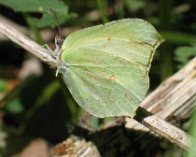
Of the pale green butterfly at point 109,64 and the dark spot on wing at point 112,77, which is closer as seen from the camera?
the pale green butterfly at point 109,64

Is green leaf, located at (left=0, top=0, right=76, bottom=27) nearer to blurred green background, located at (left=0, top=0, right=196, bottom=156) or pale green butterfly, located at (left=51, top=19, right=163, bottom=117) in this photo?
blurred green background, located at (left=0, top=0, right=196, bottom=156)

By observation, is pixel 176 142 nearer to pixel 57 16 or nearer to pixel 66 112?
pixel 57 16

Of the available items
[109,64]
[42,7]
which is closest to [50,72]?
[42,7]

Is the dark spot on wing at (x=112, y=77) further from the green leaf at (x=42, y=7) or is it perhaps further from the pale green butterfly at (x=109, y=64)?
the green leaf at (x=42, y=7)

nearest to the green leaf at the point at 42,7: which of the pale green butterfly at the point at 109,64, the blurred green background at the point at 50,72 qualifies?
the blurred green background at the point at 50,72

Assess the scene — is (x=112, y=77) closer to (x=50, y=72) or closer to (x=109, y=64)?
(x=109, y=64)
